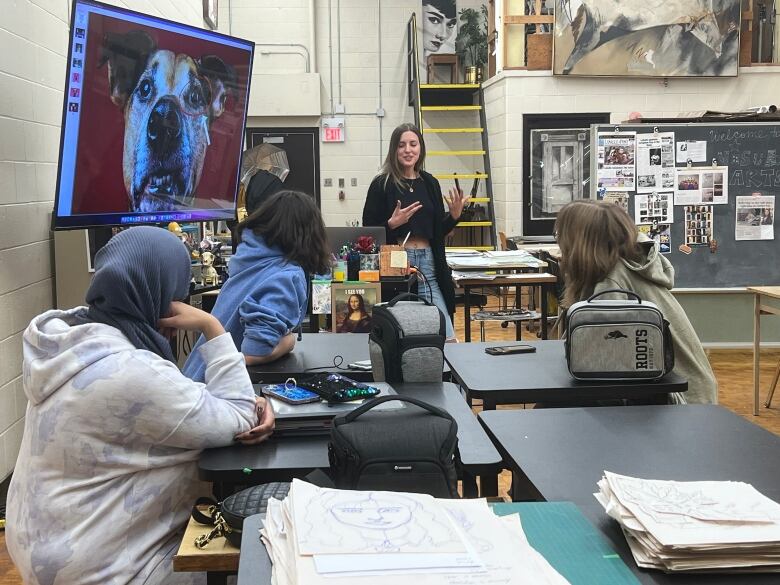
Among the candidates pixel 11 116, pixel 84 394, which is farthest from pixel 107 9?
pixel 84 394

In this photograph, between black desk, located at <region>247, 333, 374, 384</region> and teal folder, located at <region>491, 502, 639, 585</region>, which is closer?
teal folder, located at <region>491, 502, 639, 585</region>

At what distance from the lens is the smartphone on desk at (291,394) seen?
1.93 m

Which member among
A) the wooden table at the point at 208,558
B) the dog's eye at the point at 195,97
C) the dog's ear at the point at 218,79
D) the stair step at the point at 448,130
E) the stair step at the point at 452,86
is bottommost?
the wooden table at the point at 208,558

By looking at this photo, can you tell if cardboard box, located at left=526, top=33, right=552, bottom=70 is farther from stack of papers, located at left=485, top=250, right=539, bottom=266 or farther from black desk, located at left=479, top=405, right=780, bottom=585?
black desk, located at left=479, top=405, right=780, bottom=585

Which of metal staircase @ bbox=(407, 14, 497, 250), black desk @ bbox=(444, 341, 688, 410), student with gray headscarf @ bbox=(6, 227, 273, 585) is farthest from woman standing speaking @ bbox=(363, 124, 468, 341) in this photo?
metal staircase @ bbox=(407, 14, 497, 250)

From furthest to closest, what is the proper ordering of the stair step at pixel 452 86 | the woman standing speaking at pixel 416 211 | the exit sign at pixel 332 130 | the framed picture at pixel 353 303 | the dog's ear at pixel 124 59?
1. the exit sign at pixel 332 130
2. the stair step at pixel 452 86
3. the woman standing speaking at pixel 416 211
4. the framed picture at pixel 353 303
5. the dog's ear at pixel 124 59

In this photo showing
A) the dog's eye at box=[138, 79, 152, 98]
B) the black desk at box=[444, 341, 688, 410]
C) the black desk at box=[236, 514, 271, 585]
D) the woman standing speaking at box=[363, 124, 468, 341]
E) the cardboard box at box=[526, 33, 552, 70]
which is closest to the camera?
the black desk at box=[236, 514, 271, 585]

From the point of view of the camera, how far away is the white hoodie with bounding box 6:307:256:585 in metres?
1.60

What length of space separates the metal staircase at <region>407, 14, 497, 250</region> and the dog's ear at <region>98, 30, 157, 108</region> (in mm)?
5072

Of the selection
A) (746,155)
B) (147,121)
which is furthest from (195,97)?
(746,155)

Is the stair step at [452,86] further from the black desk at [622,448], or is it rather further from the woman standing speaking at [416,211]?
the black desk at [622,448]

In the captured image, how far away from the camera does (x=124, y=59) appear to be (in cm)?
342

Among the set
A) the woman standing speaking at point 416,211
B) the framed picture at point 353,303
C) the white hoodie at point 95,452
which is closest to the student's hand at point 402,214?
the woman standing speaking at point 416,211

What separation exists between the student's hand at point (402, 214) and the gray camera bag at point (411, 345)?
203 centimetres
